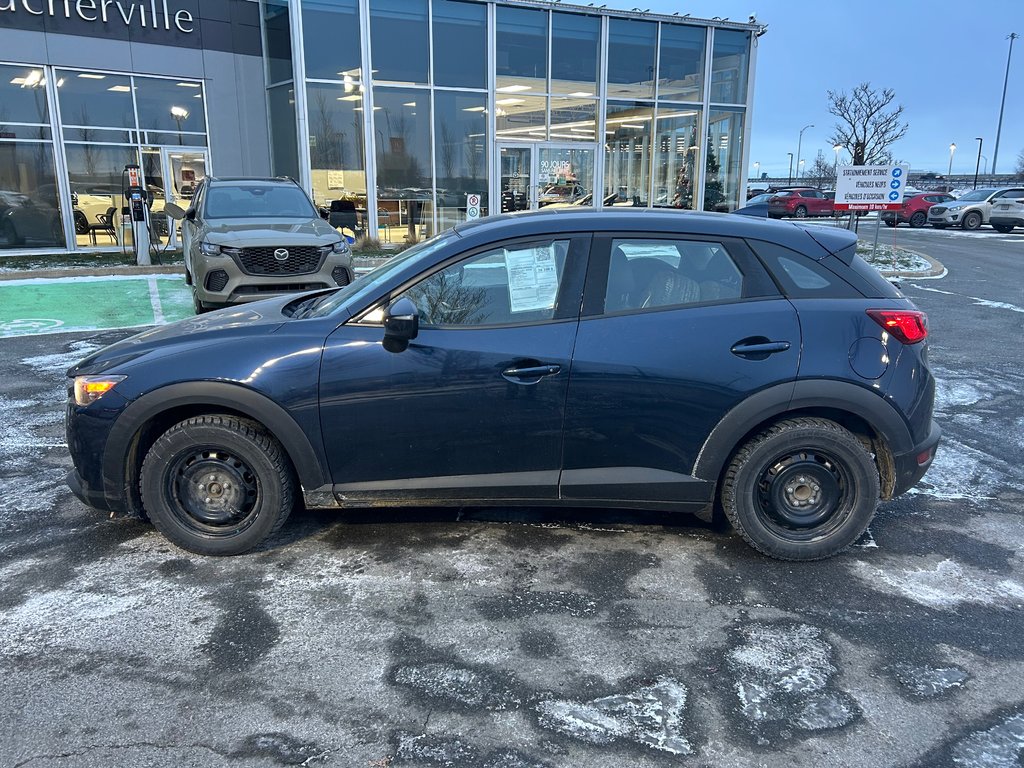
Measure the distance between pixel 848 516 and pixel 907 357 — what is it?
83 centimetres

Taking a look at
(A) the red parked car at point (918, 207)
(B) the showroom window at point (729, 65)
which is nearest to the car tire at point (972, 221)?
(A) the red parked car at point (918, 207)

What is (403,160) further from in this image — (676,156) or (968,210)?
(968,210)

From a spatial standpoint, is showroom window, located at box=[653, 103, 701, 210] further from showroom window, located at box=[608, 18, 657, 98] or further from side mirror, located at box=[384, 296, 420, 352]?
side mirror, located at box=[384, 296, 420, 352]

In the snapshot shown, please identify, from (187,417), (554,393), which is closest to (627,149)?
(554,393)

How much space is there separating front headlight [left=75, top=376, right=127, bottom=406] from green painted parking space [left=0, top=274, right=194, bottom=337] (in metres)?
6.44

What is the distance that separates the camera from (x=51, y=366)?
7578 millimetres

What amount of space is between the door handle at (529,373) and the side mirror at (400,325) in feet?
1.55

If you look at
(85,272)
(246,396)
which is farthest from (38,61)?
(246,396)

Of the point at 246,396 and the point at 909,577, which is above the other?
the point at 246,396

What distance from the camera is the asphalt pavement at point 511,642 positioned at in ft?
8.43

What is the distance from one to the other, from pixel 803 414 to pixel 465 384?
5.47ft

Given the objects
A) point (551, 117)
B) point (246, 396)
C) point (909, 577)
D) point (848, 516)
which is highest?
point (551, 117)

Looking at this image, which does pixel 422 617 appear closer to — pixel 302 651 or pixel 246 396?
pixel 302 651

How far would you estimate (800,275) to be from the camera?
12.3 ft
